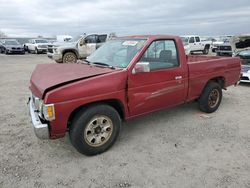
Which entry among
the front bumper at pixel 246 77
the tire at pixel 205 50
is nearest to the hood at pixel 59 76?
the front bumper at pixel 246 77

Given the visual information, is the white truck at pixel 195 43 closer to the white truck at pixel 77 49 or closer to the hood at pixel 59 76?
the white truck at pixel 77 49

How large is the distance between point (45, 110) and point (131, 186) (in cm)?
148

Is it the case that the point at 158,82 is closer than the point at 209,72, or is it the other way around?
the point at 158,82

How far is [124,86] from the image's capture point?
150 inches

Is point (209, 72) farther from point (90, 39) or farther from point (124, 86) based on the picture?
point (90, 39)

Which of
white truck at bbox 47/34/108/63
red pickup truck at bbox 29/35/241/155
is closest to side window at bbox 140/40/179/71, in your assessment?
red pickup truck at bbox 29/35/241/155

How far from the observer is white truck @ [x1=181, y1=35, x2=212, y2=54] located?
22188 millimetres

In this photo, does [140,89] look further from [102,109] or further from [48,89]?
[48,89]

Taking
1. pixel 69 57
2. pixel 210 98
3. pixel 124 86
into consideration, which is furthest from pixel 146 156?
pixel 69 57

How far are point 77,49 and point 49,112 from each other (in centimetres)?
1218

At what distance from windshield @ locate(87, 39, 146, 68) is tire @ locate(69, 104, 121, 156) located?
2.82 feet

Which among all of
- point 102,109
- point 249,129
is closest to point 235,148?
point 249,129

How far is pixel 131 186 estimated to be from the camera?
3.02 m

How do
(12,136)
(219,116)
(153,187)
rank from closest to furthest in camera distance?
(153,187) < (12,136) < (219,116)
